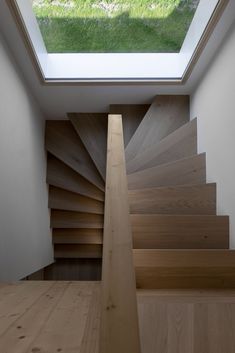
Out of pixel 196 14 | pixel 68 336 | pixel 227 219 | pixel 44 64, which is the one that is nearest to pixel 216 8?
pixel 196 14

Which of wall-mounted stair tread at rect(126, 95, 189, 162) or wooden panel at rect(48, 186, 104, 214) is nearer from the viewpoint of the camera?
wall-mounted stair tread at rect(126, 95, 189, 162)

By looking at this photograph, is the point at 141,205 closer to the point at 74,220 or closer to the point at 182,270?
the point at 182,270

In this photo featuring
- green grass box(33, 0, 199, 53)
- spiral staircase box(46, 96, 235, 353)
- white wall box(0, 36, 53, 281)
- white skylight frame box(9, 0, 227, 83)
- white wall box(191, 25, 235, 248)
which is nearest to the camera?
spiral staircase box(46, 96, 235, 353)

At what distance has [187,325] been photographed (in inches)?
49.0

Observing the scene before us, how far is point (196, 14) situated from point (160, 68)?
2.30 feet

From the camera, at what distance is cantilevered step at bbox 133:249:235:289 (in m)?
1.73

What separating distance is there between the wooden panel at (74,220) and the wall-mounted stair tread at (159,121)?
1.06 metres

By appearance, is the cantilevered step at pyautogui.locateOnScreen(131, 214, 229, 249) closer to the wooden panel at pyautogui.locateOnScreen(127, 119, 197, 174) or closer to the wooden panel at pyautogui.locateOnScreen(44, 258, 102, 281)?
the wooden panel at pyautogui.locateOnScreen(127, 119, 197, 174)

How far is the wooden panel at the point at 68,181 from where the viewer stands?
4.28 meters

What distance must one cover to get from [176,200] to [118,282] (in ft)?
6.49

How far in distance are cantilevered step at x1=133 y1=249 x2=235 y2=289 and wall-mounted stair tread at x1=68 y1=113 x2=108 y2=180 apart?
247 centimetres

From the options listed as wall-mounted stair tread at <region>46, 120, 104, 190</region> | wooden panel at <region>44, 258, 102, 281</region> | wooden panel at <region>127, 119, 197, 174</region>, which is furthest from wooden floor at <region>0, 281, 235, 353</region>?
wooden panel at <region>44, 258, 102, 281</region>

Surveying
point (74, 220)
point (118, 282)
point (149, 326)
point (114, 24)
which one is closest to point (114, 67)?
point (114, 24)

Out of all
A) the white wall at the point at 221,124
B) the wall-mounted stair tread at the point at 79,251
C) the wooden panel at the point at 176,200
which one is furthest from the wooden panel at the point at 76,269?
the white wall at the point at 221,124
